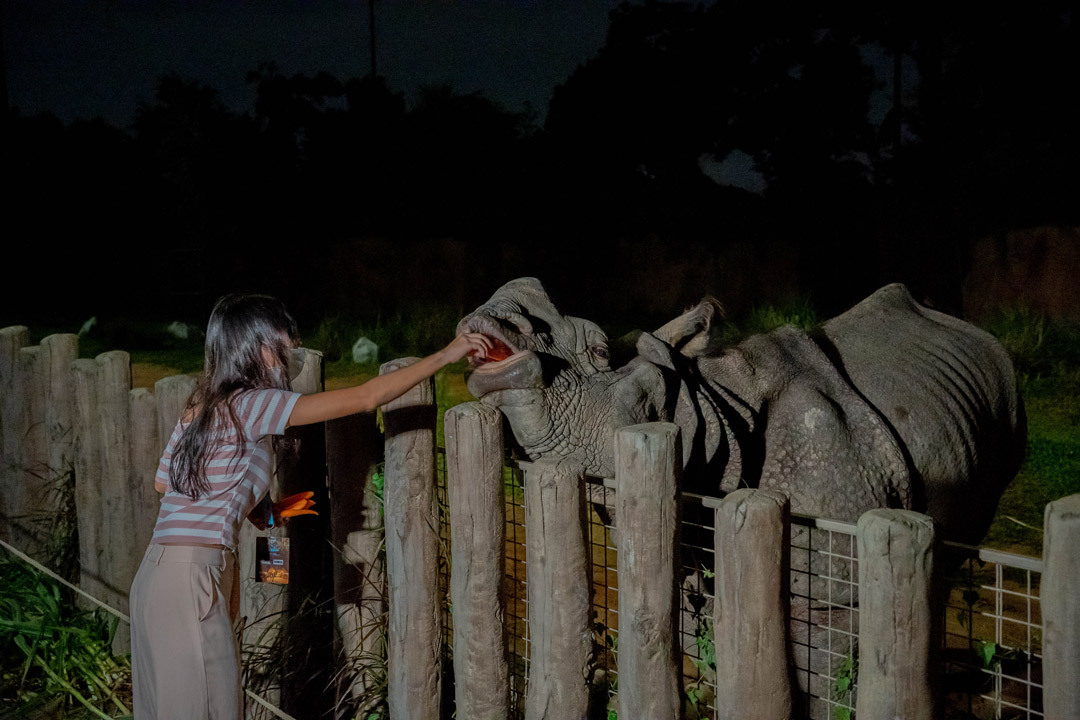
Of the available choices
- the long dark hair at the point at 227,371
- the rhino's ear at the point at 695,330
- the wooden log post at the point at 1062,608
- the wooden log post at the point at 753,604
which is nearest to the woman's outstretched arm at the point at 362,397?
the long dark hair at the point at 227,371

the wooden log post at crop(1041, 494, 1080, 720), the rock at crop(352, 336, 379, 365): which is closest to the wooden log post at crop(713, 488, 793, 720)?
the wooden log post at crop(1041, 494, 1080, 720)

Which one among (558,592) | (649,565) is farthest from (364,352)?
(649,565)

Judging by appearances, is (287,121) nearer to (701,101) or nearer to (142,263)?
(142,263)

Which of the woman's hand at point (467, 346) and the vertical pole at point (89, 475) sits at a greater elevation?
the woman's hand at point (467, 346)

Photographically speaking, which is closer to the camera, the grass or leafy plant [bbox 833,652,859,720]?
leafy plant [bbox 833,652,859,720]

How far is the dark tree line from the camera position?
60.8 ft

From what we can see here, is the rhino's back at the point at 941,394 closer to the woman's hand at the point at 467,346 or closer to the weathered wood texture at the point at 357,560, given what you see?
the woman's hand at the point at 467,346

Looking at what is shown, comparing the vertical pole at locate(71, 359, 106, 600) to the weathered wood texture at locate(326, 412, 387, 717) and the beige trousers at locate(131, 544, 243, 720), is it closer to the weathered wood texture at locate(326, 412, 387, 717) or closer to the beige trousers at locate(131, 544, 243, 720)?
the weathered wood texture at locate(326, 412, 387, 717)

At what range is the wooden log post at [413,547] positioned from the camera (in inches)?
140

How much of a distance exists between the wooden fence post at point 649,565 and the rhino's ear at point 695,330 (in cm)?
134

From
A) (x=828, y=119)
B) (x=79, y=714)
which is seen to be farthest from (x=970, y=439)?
(x=828, y=119)

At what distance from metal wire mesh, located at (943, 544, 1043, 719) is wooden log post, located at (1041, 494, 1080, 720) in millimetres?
102

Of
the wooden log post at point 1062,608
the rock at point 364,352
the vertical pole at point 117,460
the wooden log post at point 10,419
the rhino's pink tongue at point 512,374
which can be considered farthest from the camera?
the rock at point 364,352

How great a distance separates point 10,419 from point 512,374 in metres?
3.69
